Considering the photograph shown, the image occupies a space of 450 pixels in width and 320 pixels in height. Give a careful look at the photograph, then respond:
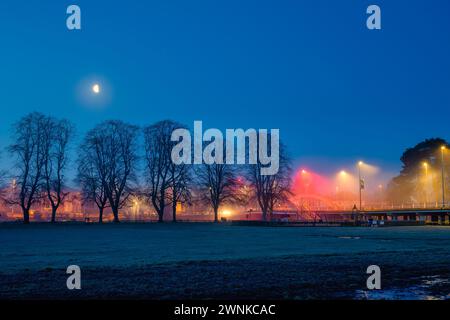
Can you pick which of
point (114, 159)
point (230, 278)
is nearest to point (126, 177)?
point (114, 159)

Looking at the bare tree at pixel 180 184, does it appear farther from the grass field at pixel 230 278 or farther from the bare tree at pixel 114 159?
the grass field at pixel 230 278

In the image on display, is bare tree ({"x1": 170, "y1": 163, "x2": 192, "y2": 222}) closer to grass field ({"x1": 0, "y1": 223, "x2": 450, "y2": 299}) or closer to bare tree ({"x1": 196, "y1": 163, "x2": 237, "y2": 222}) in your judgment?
bare tree ({"x1": 196, "y1": 163, "x2": 237, "y2": 222})

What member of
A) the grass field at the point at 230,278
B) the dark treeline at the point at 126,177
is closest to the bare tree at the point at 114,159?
the dark treeline at the point at 126,177

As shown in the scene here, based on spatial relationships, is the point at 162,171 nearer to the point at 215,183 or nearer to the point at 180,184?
the point at 180,184

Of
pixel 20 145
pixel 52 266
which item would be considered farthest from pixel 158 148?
pixel 52 266

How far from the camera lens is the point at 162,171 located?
8619 centimetres

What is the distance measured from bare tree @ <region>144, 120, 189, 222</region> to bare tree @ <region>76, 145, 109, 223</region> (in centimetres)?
774

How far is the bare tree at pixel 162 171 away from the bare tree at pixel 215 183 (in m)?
6.08

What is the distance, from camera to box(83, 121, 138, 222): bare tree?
8275cm

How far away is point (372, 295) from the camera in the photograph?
10.9 m

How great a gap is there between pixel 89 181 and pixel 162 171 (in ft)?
39.4

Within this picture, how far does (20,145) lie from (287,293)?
240 ft
